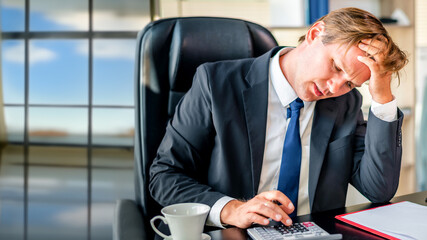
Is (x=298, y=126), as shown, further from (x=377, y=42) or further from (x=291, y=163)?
(x=377, y=42)

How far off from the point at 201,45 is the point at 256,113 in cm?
33

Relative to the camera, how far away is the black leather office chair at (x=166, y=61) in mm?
1247

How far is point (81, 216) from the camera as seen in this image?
9.89 feet

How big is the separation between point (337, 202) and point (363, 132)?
0.78 feet

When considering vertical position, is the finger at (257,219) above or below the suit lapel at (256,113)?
below

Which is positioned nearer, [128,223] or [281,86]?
[128,223]

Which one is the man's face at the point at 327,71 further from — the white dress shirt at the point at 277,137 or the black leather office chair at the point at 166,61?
the black leather office chair at the point at 166,61

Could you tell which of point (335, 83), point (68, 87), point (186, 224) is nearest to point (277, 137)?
point (335, 83)

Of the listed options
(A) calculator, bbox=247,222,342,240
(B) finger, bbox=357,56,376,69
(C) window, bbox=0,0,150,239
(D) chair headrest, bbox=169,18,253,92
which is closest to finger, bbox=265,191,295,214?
(A) calculator, bbox=247,222,342,240

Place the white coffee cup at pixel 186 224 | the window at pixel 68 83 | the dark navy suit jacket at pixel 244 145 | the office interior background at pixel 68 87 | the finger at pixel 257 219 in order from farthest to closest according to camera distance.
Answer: the window at pixel 68 83 < the office interior background at pixel 68 87 < the dark navy suit jacket at pixel 244 145 < the finger at pixel 257 219 < the white coffee cup at pixel 186 224

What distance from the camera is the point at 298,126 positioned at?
3.90ft

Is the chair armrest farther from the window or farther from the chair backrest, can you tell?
the window

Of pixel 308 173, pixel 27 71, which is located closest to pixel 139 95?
pixel 308 173

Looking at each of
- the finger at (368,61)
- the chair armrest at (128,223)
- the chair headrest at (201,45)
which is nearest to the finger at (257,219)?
the chair armrest at (128,223)
